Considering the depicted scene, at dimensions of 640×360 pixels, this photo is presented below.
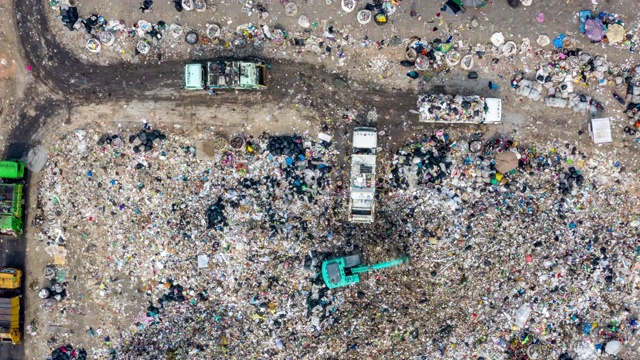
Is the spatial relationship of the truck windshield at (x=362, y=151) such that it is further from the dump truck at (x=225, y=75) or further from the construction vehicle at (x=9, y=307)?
the construction vehicle at (x=9, y=307)

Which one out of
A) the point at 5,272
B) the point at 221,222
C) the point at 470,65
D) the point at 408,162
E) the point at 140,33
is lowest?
the point at 5,272

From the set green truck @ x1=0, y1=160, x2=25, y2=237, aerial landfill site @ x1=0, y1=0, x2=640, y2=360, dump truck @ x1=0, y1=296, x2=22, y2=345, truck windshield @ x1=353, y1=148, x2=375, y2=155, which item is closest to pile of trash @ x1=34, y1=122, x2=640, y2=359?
aerial landfill site @ x1=0, y1=0, x2=640, y2=360

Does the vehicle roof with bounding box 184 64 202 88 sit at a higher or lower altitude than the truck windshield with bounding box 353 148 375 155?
higher

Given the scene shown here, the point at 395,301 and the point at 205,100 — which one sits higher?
the point at 205,100

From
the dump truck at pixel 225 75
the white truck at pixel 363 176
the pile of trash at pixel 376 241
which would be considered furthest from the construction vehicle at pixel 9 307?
the white truck at pixel 363 176

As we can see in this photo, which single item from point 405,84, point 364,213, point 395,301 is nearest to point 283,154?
point 364,213

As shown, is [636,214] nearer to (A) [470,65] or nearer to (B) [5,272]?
(A) [470,65]

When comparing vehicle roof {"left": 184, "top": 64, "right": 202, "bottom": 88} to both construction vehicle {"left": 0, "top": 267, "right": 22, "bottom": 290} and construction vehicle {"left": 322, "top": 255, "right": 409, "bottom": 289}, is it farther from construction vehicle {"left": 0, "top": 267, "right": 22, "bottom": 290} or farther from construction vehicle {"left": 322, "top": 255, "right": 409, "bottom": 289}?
construction vehicle {"left": 0, "top": 267, "right": 22, "bottom": 290}
